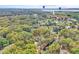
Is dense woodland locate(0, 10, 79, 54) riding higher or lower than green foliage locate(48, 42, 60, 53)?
higher

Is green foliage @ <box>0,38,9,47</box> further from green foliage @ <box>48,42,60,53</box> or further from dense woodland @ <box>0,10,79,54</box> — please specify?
green foliage @ <box>48,42,60,53</box>

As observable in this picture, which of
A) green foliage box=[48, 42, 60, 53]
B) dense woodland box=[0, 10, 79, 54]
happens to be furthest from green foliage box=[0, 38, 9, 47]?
green foliage box=[48, 42, 60, 53]

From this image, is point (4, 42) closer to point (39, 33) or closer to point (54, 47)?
point (39, 33)

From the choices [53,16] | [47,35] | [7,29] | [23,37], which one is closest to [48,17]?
[53,16]

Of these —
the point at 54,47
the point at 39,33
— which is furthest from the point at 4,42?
the point at 54,47

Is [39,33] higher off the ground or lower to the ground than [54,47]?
higher

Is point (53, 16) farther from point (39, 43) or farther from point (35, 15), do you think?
point (39, 43)

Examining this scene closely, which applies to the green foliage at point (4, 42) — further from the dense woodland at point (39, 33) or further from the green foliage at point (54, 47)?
the green foliage at point (54, 47)

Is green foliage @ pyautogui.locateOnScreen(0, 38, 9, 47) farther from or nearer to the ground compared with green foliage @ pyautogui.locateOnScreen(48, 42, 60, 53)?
farther from the ground
